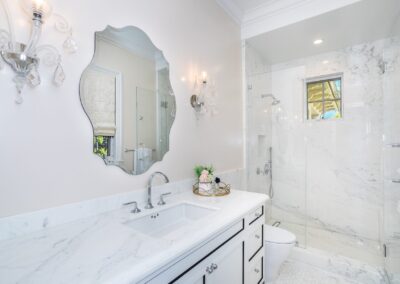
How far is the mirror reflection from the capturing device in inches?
47.8

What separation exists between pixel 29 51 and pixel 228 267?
4.90ft

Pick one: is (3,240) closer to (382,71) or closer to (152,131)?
(152,131)

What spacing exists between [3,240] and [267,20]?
288 cm

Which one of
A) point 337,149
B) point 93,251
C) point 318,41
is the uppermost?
point 318,41

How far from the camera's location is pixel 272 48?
9.36ft

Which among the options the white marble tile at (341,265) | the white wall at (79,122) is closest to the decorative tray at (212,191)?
the white wall at (79,122)

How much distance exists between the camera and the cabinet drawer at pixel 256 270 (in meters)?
1.50

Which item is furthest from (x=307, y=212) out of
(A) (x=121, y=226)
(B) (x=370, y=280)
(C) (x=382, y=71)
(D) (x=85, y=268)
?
(D) (x=85, y=268)

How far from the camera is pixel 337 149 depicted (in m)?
2.92

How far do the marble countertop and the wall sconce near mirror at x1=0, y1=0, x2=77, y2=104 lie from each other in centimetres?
62

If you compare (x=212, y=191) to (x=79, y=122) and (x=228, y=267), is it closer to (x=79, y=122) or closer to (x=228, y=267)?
(x=228, y=267)

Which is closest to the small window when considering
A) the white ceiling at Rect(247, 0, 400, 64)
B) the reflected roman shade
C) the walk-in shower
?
the walk-in shower

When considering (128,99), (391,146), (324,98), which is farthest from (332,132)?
(128,99)

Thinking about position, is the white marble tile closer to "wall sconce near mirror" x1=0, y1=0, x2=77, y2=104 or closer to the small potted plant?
the small potted plant
